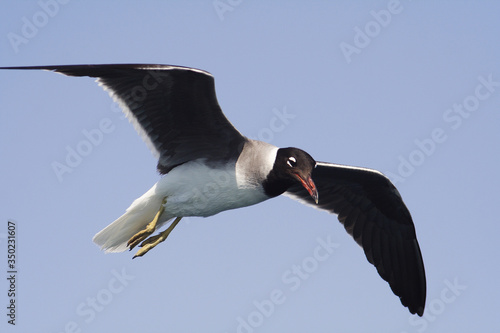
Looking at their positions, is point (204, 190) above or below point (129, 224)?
above

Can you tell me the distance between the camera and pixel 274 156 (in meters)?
10.1

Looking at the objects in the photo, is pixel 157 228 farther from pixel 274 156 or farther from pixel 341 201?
pixel 341 201

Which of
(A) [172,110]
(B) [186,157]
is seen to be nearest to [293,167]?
(B) [186,157]

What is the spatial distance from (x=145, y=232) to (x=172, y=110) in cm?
195

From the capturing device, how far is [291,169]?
9992 mm

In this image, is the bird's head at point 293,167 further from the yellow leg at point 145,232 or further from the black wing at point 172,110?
the yellow leg at point 145,232

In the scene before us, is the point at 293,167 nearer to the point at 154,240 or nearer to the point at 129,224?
the point at 154,240

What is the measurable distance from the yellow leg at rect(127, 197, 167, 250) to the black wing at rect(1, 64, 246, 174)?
1.94 ft

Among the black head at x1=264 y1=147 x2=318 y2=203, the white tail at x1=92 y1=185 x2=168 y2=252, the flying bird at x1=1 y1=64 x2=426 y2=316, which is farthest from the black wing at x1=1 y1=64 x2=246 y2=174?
the black head at x1=264 y1=147 x2=318 y2=203

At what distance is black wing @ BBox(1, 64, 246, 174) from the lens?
30.8 ft

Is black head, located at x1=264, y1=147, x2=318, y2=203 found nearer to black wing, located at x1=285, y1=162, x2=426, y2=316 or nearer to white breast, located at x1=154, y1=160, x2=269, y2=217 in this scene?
white breast, located at x1=154, y1=160, x2=269, y2=217

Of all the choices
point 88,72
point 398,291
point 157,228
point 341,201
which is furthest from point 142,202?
point 398,291

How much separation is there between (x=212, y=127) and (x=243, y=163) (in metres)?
0.69

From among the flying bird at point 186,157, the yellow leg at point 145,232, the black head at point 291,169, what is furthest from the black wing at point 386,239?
the yellow leg at point 145,232
